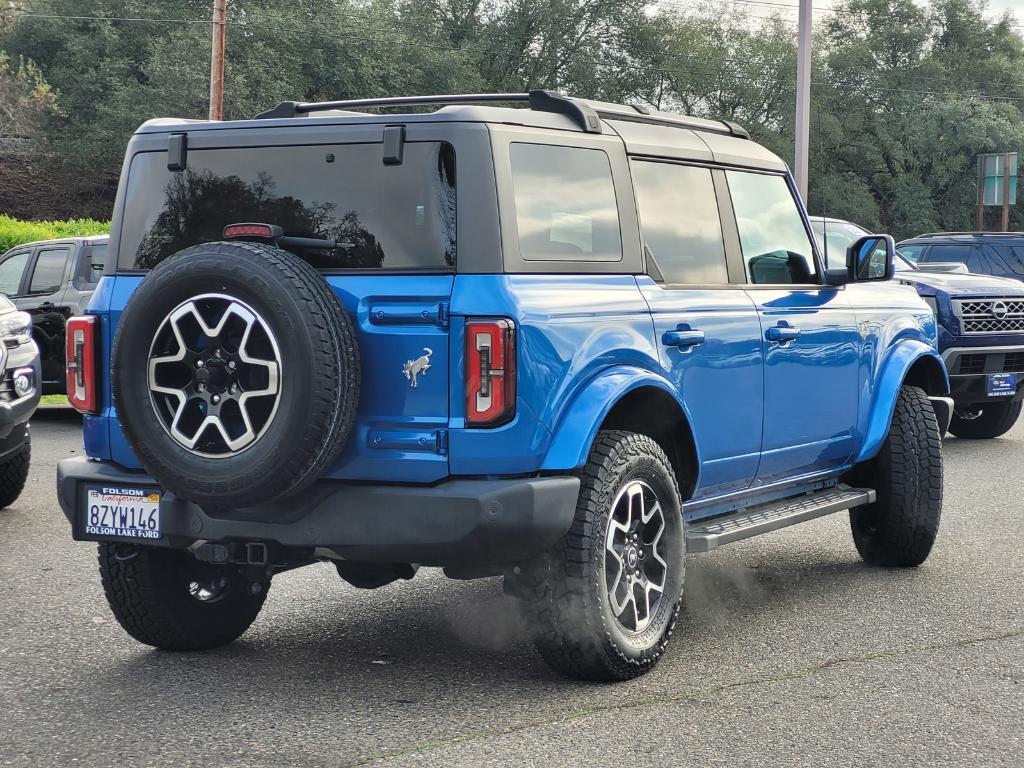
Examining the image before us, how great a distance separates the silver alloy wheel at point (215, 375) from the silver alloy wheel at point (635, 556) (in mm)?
1257

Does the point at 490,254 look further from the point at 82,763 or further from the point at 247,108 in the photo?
the point at 247,108

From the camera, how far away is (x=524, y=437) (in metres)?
4.43

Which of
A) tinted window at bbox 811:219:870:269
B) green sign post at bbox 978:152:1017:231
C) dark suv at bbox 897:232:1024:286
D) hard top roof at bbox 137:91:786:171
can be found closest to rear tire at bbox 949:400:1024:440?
tinted window at bbox 811:219:870:269

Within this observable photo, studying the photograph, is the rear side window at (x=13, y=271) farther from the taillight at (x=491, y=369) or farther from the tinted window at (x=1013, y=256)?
the tinted window at (x=1013, y=256)

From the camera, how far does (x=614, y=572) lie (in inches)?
191

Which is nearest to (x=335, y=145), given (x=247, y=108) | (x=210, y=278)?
(x=210, y=278)

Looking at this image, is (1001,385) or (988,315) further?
(988,315)

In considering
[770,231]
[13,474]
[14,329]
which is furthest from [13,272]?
[770,231]

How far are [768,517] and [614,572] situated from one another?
130cm

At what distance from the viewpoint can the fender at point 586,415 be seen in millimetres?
4516

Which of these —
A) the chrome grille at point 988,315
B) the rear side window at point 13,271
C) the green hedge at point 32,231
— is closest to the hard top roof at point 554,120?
the chrome grille at point 988,315

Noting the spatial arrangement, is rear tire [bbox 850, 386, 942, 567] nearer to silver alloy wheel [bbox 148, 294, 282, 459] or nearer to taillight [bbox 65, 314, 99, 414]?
silver alloy wheel [bbox 148, 294, 282, 459]

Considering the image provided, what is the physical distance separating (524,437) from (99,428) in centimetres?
163

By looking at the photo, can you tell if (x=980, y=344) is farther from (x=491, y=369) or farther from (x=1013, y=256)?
(x=491, y=369)
